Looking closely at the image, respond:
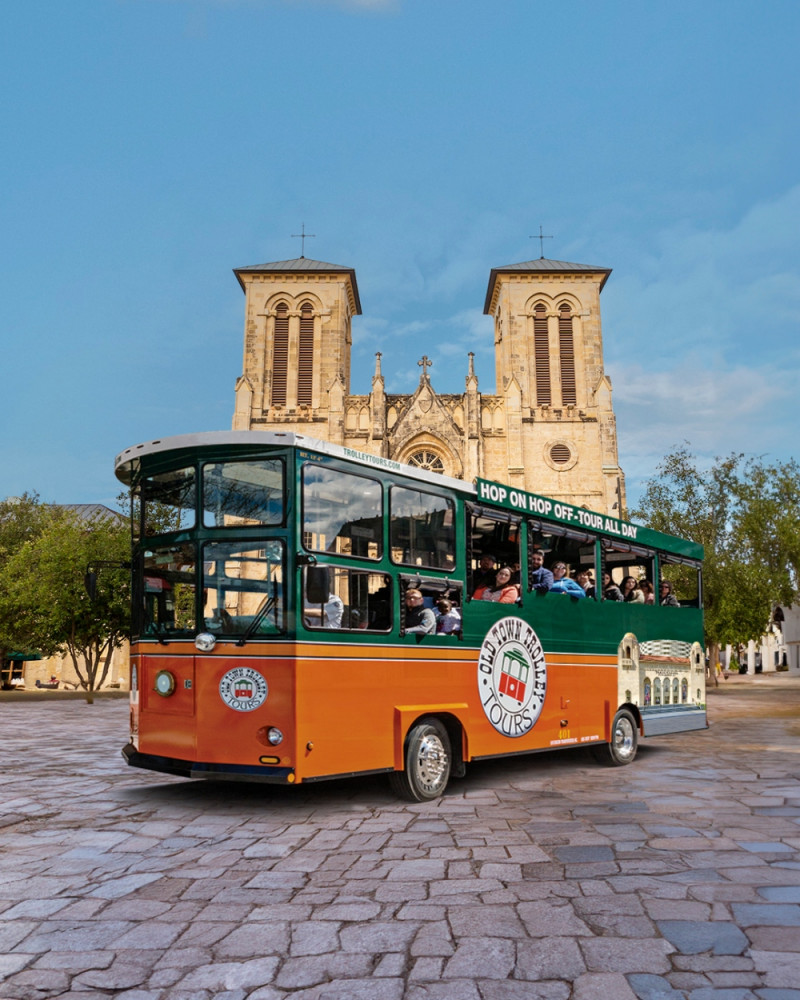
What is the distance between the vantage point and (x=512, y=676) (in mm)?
8719

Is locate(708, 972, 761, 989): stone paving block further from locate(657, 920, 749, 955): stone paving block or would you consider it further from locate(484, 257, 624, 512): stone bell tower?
locate(484, 257, 624, 512): stone bell tower

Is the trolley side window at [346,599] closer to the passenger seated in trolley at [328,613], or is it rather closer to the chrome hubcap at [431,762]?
the passenger seated in trolley at [328,613]

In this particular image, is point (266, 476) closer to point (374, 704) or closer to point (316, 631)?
point (316, 631)

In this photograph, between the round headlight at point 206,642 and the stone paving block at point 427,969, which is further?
the round headlight at point 206,642

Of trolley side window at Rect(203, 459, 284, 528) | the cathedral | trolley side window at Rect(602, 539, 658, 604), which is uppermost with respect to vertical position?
the cathedral

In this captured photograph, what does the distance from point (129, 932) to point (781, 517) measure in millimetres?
31942

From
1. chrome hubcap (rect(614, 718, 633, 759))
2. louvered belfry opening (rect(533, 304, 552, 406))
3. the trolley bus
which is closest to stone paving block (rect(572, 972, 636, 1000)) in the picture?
the trolley bus

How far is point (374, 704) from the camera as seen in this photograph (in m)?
7.07

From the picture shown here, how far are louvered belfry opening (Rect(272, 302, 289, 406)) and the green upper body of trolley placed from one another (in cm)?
3997

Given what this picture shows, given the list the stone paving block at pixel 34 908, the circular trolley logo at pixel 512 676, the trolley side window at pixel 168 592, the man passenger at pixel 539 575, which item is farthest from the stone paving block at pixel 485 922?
the man passenger at pixel 539 575

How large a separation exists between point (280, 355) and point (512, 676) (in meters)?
41.6

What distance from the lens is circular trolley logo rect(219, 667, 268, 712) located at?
6.59 meters

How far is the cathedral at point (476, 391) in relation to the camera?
1770 inches

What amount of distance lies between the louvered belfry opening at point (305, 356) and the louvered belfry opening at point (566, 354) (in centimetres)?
1460
